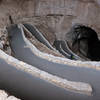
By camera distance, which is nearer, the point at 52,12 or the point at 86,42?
the point at 52,12

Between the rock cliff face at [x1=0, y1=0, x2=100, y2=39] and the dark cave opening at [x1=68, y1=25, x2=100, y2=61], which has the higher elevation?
Result: the rock cliff face at [x1=0, y1=0, x2=100, y2=39]

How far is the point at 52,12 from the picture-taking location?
239 inches

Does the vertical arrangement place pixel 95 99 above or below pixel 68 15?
below

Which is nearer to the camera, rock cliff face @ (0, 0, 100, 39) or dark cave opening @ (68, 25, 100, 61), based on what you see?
rock cliff face @ (0, 0, 100, 39)

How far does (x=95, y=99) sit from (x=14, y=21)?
5.21 metres

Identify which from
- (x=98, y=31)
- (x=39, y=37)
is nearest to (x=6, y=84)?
(x=39, y=37)

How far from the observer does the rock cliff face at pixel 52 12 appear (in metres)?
5.52

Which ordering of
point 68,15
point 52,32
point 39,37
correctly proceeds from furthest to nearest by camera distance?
point 52,32, point 68,15, point 39,37

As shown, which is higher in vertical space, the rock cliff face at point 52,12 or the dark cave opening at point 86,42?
the rock cliff face at point 52,12

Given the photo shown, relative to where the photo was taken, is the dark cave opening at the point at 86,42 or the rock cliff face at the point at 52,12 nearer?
the rock cliff face at the point at 52,12

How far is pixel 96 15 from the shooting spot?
586cm

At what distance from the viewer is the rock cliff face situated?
552cm

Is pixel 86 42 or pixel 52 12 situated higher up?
pixel 52 12

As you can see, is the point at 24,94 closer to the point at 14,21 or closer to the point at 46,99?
the point at 46,99
